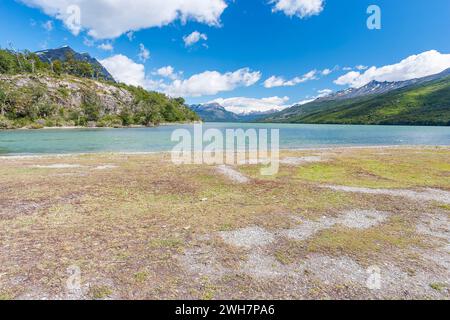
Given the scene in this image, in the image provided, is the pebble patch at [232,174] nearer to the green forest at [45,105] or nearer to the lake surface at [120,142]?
the lake surface at [120,142]

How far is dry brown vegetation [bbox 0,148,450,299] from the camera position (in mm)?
7305

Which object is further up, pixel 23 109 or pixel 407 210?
pixel 23 109

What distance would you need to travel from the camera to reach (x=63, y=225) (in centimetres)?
1152

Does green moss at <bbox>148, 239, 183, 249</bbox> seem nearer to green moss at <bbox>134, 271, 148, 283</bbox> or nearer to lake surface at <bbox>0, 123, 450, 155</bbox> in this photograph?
green moss at <bbox>134, 271, 148, 283</bbox>

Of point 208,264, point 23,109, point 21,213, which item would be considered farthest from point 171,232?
point 23,109

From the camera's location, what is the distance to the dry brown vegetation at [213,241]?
24.0ft

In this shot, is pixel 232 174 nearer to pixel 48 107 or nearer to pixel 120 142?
pixel 120 142

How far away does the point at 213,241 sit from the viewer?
10.2 meters

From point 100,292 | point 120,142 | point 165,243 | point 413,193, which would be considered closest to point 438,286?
point 165,243

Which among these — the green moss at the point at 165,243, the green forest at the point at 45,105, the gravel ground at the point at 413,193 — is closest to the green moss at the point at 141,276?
the green moss at the point at 165,243

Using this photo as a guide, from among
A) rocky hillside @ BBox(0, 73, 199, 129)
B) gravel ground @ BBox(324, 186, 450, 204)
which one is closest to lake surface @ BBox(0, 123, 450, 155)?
gravel ground @ BBox(324, 186, 450, 204)
